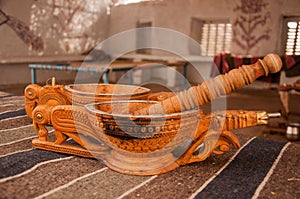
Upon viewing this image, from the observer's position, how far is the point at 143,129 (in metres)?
0.77

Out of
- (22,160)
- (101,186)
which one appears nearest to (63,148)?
(22,160)

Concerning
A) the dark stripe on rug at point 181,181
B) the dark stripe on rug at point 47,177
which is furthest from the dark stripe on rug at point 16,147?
the dark stripe on rug at point 181,181

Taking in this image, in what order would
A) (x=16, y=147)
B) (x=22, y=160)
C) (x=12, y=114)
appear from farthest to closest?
(x=12, y=114) → (x=16, y=147) → (x=22, y=160)

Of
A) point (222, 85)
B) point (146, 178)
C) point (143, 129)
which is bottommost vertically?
point (146, 178)

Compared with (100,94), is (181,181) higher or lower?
lower

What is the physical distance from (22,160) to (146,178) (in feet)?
1.18

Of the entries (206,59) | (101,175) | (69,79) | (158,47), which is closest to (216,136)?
(101,175)

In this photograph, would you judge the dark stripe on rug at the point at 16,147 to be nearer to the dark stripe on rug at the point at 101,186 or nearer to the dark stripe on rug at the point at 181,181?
the dark stripe on rug at the point at 101,186

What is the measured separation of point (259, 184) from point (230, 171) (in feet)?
0.31

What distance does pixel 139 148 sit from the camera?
814 millimetres

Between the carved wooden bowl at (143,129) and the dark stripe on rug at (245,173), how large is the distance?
0.48 ft

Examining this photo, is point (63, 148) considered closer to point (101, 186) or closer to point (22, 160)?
point (22, 160)

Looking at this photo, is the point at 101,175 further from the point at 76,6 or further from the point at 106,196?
the point at 76,6

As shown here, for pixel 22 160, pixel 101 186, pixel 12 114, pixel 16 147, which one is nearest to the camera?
pixel 101 186
